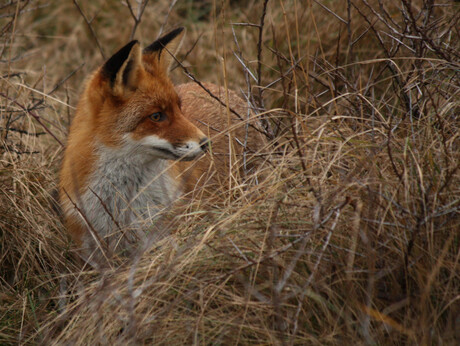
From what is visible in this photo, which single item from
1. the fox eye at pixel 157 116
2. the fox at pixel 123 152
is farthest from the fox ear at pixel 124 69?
the fox eye at pixel 157 116

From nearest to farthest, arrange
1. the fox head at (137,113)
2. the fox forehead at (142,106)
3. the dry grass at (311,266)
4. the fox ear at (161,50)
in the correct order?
the dry grass at (311,266), the fox head at (137,113), the fox forehead at (142,106), the fox ear at (161,50)

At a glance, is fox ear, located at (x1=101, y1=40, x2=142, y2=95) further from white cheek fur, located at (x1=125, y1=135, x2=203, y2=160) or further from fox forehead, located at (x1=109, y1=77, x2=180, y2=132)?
white cheek fur, located at (x1=125, y1=135, x2=203, y2=160)

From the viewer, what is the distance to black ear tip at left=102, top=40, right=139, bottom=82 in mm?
3932

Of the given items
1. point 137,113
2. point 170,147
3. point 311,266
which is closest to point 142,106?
point 137,113

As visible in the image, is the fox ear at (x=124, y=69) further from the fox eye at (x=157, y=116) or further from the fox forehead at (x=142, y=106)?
the fox eye at (x=157, y=116)

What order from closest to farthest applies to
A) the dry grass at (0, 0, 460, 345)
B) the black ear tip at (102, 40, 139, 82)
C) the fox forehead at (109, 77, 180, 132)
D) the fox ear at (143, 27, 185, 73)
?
the dry grass at (0, 0, 460, 345) < the black ear tip at (102, 40, 139, 82) < the fox forehead at (109, 77, 180, 132) < the fox ear at (143, 27, 185, 73)

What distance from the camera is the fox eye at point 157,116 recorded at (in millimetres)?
4211

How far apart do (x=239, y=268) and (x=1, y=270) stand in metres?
2.36

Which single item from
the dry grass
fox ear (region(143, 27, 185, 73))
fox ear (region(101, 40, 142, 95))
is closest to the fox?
fox ear (region(101, 40, 142, 95))

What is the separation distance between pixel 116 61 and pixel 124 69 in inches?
3.9

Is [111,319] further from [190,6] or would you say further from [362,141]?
[190,6]

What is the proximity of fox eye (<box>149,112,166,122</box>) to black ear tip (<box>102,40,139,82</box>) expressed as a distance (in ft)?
1.31

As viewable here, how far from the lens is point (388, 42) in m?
5.58

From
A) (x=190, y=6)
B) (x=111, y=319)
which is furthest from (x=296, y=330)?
(x=190, y=6)
